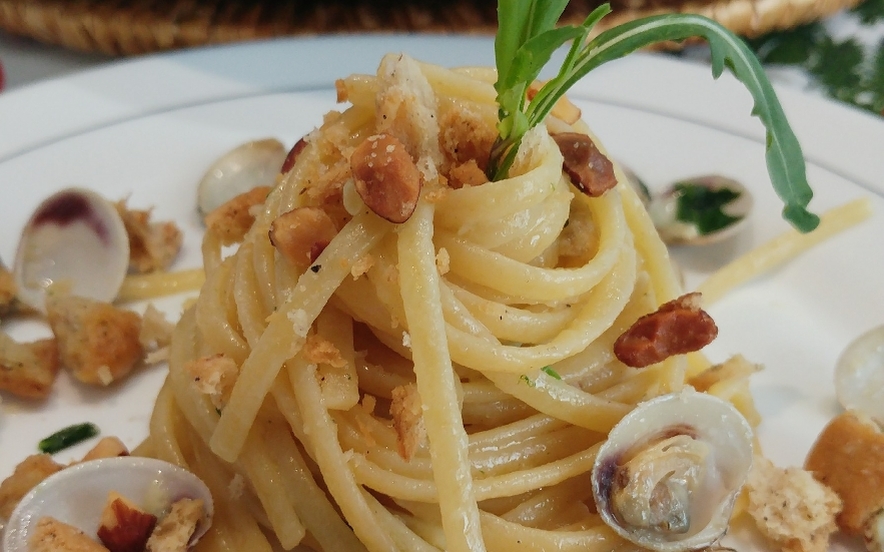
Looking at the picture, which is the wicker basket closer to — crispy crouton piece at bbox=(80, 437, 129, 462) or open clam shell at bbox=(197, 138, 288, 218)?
open clam shell at bbox=(197, 138, 288, 218)

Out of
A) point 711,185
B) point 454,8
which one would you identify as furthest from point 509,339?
point 454,8

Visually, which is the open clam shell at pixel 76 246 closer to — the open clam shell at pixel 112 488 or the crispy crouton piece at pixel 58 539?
the open clam shell at pixel 112 488

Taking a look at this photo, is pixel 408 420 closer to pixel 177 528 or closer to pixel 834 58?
pixel 177 528

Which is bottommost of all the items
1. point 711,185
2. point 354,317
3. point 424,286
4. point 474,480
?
point 711,185

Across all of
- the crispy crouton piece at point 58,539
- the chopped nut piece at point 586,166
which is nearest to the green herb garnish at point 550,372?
the chopped nut piece at point 586,166

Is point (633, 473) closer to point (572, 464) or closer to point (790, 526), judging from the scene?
point (572, 464)

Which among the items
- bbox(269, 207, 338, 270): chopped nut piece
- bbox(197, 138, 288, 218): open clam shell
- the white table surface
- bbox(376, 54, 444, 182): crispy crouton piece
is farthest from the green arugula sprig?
the white table surface

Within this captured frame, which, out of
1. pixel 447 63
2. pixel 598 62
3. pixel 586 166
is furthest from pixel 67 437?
pixel 447 63
